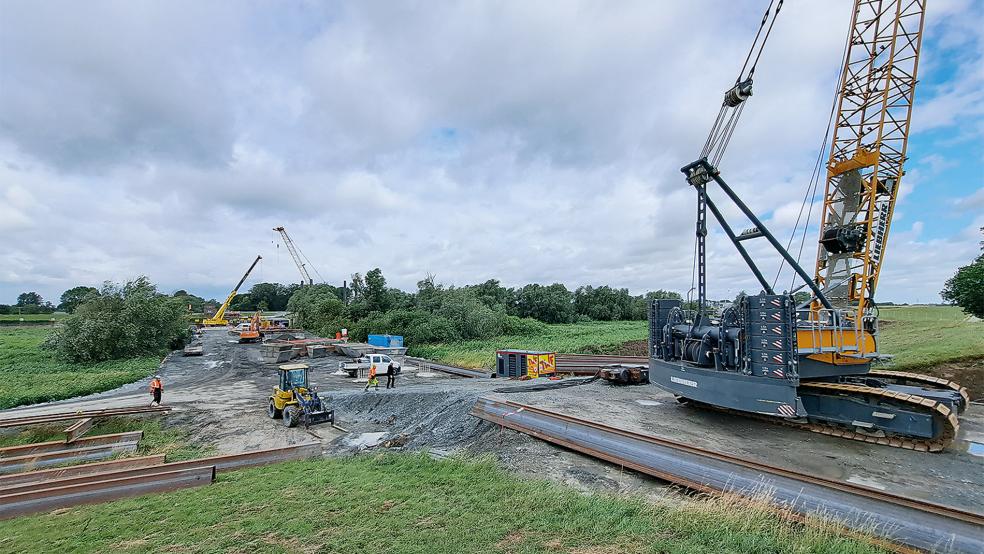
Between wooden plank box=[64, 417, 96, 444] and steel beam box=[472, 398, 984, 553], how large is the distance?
50.4ft

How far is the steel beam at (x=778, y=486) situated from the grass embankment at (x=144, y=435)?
1131 cm

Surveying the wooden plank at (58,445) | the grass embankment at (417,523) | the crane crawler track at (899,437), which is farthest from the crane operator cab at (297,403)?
the crane crawler track at (899,437)

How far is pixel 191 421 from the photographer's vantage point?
60.9 feet

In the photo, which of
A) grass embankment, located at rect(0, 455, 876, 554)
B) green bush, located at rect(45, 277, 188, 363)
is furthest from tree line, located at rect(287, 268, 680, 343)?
grass embankment, located at rect(0, 455, 876, 554)

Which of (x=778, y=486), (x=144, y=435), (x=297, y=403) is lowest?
(x=144, y=435)

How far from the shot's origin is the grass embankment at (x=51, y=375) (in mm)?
24603

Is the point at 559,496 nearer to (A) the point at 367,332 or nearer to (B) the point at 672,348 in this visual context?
(B) the point at 672,348

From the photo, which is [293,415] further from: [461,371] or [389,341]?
[389,341]

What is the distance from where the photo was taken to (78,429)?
1589 centimetres

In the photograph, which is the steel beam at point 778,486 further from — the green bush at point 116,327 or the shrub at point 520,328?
the shrub at point 520,328

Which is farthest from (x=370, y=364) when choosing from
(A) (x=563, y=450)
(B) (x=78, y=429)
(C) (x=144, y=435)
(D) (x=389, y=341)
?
(A) (x=563, y=450)

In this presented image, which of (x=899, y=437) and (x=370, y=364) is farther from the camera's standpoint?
(x=370, y=364)

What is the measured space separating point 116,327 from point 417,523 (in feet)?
149

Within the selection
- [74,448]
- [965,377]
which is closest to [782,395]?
[965,377]
